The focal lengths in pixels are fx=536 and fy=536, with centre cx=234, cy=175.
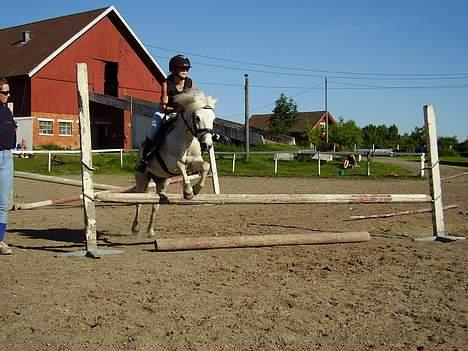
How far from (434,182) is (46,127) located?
37302 mm

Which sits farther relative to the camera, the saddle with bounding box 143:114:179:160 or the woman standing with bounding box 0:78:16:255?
the saddle with bounding box 143:114:179:160

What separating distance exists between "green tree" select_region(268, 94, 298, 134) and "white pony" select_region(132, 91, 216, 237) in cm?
6585

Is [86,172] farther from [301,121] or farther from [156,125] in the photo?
[301,121]

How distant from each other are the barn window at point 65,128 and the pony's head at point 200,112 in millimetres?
37035

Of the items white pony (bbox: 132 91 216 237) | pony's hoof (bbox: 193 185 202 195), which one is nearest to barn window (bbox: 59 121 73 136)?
white pony (bbox: 132 91 216 237)

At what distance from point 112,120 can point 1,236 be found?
129ft

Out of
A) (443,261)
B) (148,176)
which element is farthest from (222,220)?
(443,261)

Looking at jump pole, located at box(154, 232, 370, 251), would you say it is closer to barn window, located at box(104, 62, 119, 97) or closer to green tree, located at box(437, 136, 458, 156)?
barn window, located at box(104, 62, 119, 97)

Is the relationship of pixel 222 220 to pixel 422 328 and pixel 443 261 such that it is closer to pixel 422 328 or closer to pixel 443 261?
pixel 443 261

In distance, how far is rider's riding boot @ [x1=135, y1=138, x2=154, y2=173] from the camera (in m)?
8.47

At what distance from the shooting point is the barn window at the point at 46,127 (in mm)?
41094

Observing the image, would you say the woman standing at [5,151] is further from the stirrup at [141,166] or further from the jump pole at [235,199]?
the stirrup at [141,166]

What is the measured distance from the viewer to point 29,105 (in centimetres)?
4078

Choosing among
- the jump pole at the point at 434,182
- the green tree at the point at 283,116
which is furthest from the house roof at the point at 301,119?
the jump pole at the point at 434,182
